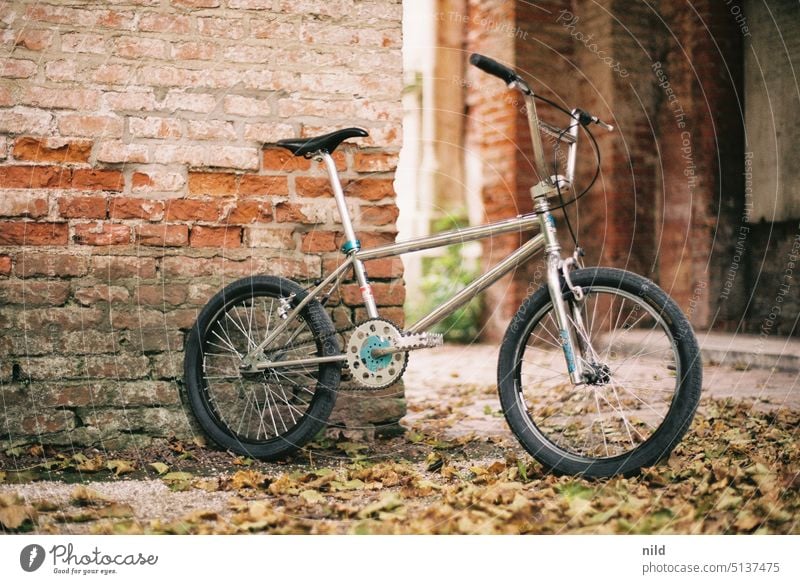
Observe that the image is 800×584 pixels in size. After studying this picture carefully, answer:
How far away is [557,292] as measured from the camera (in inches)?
99.4

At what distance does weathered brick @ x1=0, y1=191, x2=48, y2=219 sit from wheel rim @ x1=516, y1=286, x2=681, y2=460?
6.47 ft

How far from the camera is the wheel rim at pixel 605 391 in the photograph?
8.20 feet

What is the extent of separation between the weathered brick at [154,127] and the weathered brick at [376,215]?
0.83 m

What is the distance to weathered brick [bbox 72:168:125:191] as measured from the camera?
3004 mm

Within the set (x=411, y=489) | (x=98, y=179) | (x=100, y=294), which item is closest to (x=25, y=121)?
(x=98, y=179)

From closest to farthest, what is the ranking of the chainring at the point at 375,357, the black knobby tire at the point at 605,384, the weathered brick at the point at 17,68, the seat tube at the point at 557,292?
the black knobby tire at the point at 605,384, the seat tube at the point at 557,292, the chainring at the point at 375,357, the weathered brick at the point at 17,68

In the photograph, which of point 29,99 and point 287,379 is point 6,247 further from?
point 287,379

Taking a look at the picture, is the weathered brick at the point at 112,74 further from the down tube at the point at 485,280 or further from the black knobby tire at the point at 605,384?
the black knobby tire at the point at 605,384

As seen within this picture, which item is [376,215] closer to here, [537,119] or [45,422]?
[537,119]

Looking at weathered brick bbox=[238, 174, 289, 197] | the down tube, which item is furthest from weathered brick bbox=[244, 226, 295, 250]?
the down tube

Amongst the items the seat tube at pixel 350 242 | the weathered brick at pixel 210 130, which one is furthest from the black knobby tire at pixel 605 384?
the weathered brick at pixel 210 130

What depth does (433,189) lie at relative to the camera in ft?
24.1
